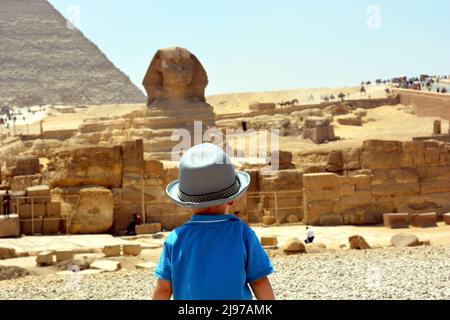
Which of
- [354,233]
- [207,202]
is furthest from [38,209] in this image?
[207,202]

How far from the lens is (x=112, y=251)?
11.6 m

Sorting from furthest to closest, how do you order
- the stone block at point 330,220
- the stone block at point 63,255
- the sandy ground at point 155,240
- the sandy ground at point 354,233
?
the stone block at point 330,220 → the sandy ground at point 354,233 → the sandy ground at point 155,240 → the stone block at point 63,255

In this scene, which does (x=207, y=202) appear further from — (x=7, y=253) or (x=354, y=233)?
(x=354, y=233)

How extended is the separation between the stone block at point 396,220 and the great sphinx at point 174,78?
14.5 meters

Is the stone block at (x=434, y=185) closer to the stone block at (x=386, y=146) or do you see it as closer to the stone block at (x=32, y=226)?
the stone block at (x=386, y=146)

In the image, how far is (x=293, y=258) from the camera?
10.2 metres

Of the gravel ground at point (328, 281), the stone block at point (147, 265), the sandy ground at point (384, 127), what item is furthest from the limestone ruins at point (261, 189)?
the sandy ground at point (384, 127)

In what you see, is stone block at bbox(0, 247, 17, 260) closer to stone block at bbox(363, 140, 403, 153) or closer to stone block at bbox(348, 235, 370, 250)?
stone block at bbox(348, 235, 370, 250)

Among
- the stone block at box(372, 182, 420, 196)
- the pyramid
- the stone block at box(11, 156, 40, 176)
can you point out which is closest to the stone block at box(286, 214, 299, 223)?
the stone block at box(372, 182, 420, 196)

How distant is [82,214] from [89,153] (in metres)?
1.40

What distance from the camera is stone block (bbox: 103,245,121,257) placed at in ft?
37.8

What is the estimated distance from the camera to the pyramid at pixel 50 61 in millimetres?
141000

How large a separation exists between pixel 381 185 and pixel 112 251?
6747 mm
